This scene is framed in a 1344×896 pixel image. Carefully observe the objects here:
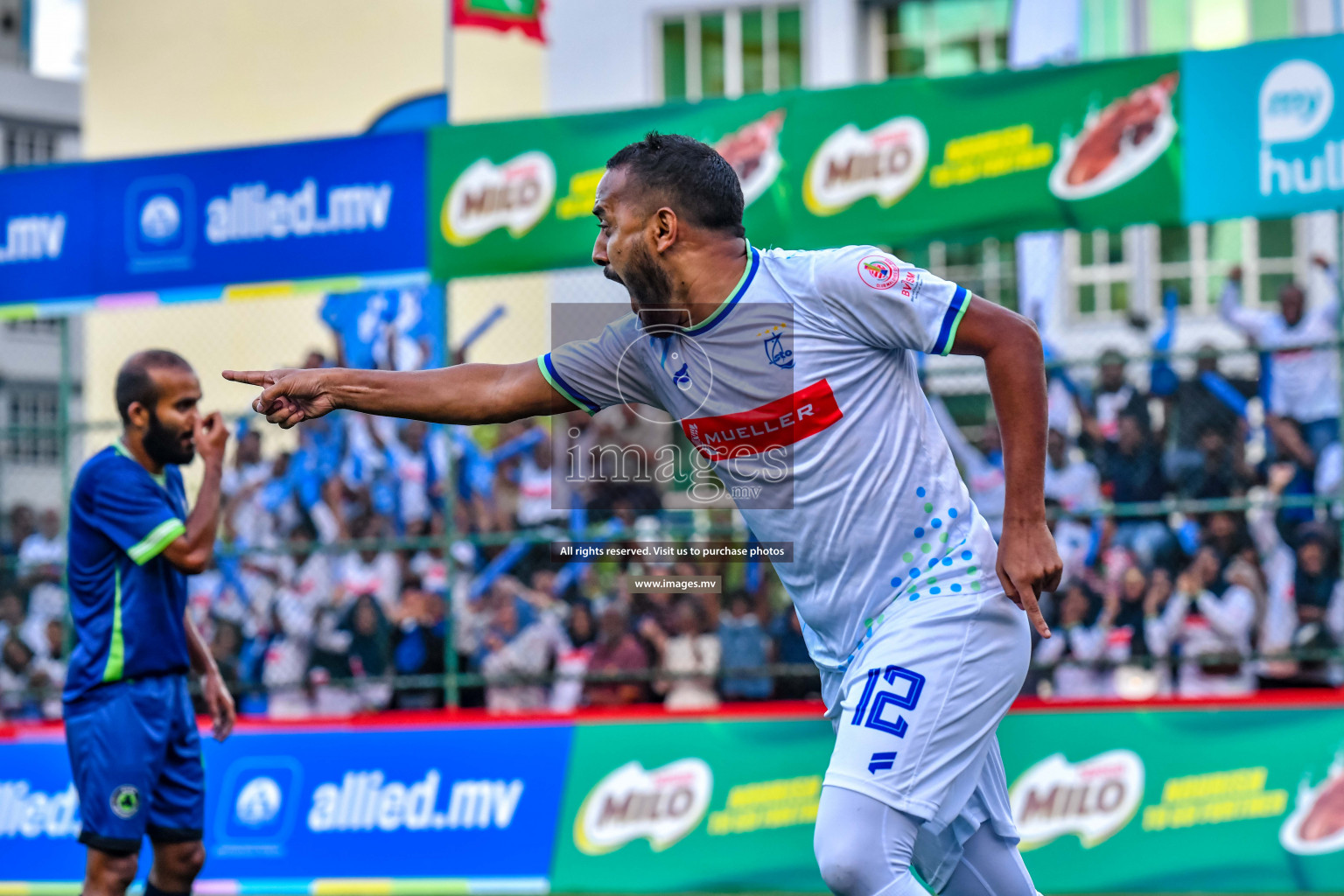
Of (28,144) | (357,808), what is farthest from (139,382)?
(28,144)

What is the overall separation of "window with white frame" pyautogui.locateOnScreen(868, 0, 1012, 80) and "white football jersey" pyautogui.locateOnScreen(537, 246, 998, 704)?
50.0 feet

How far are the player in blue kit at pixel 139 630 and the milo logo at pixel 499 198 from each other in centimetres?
283

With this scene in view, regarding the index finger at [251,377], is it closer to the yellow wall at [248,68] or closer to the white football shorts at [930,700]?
the white football shorts at [930,700]

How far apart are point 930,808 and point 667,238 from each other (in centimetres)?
152

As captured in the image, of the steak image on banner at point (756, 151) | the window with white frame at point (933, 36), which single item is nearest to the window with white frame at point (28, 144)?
the window with white frame at point (933, 36)

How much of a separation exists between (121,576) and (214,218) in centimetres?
363

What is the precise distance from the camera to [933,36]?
18.5 m

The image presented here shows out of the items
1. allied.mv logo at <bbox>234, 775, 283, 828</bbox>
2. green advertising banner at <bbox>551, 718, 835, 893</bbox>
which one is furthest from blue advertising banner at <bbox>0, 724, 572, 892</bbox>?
green advertising banner at <bbox>551, 718, 835, 893</bbox>

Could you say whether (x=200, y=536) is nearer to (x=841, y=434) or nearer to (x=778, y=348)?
(x=778, y=348)

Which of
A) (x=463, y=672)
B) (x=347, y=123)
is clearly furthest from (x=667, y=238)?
(x=347, y=123)

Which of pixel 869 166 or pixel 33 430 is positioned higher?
pixel 869 166

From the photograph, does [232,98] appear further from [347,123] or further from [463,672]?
[463,672]

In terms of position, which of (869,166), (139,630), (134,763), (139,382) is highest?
(869,166)

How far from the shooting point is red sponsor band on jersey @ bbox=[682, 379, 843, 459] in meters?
3.74
